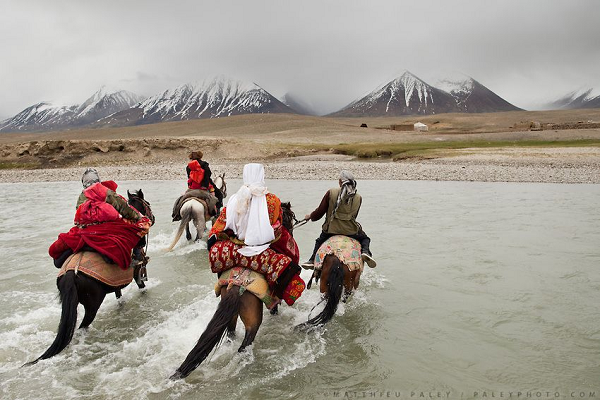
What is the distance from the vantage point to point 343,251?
18.7 feet

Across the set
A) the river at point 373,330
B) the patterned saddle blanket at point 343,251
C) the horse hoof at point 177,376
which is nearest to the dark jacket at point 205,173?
the river at point 373,330

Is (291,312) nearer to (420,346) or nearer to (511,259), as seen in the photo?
(420,346)

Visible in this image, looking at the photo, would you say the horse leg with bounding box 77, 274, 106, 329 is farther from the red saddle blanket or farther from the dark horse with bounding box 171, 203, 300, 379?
the dark horse with bounding box 171, 203, 300, 379

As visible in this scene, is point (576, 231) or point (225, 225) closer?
point (225, 225)

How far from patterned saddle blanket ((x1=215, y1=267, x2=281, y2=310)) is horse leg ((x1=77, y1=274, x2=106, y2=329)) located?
1.50 m

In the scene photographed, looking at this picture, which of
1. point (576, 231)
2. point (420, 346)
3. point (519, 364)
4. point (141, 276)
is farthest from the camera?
Answer: point (576, 231)

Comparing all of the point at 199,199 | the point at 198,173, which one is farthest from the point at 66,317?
the point at 198,173

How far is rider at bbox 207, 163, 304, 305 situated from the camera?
448 cm

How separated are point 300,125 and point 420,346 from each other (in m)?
79.4

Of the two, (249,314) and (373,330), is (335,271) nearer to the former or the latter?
(373,330)

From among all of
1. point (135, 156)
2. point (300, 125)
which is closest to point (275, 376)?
point (135, 156)

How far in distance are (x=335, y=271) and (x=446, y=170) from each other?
20834 millimetres

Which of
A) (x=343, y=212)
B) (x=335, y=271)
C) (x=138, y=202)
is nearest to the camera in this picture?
(x=335, y=271)

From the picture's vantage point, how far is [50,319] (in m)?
5.63
